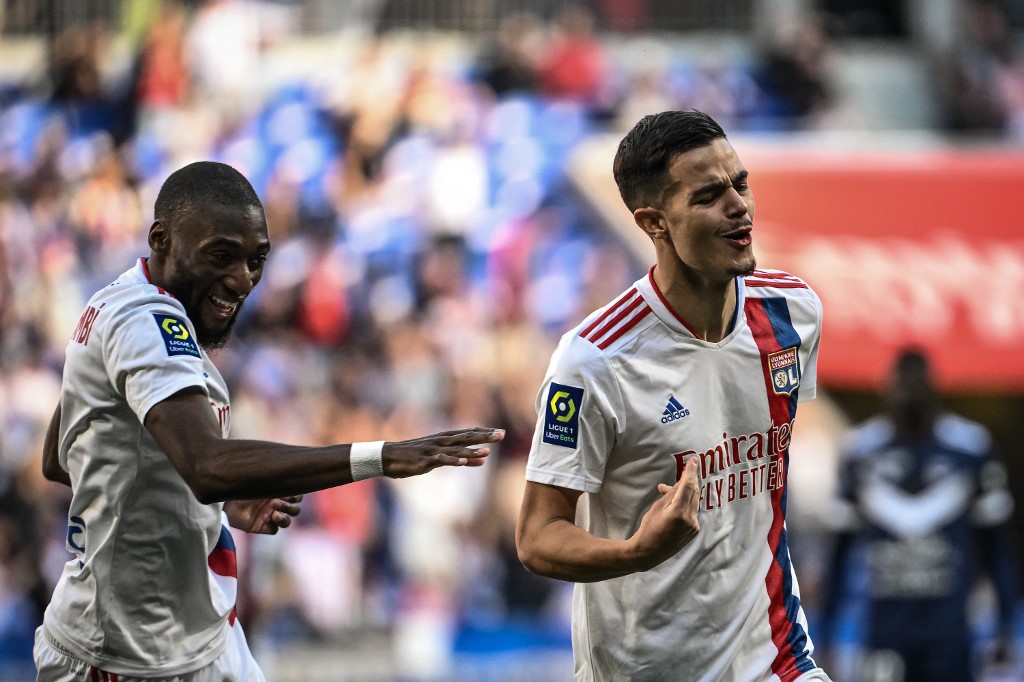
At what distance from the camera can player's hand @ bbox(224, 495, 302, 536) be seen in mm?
4723

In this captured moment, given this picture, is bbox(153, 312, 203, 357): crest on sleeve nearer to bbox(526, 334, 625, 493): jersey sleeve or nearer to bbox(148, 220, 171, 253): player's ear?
bbox(148, 220, 171, 253): player's ear

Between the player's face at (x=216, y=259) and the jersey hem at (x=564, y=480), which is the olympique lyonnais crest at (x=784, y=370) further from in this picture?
the player's face at (x=216, y=259)

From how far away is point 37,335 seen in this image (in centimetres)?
1408

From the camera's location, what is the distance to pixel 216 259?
4273mm

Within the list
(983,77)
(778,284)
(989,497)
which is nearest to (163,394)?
(778,284)

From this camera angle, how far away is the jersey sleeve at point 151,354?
4.00 metres

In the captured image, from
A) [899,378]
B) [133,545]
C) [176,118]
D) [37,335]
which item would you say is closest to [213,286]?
[133,545]

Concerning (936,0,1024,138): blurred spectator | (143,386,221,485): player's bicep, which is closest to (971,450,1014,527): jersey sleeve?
(143,386,221,485): player's bicep

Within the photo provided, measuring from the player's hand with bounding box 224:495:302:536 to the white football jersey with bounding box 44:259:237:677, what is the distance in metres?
0.28

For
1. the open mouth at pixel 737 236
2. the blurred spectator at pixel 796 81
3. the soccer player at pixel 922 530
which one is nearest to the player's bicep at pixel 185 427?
the open mouth at pixel 737 236

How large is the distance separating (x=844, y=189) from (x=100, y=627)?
1149 cm

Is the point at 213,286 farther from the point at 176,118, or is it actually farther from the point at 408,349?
the point at 176,118

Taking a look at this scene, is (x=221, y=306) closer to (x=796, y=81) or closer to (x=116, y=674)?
(x=116, y=674)

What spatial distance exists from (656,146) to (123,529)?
2.01 metres
